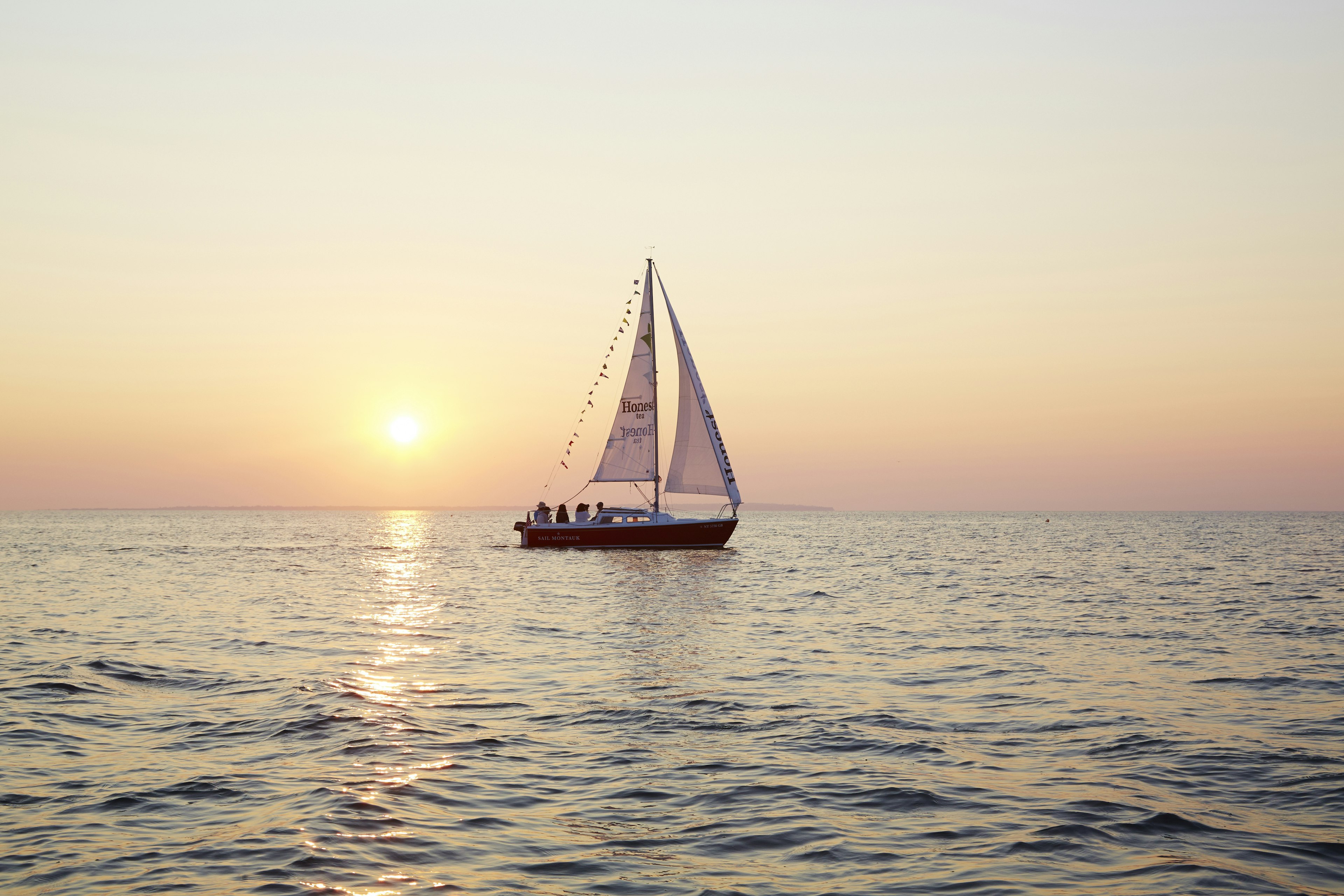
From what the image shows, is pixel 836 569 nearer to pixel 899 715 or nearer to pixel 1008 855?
pixel 899 715

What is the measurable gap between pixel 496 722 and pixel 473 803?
4255 millimetres

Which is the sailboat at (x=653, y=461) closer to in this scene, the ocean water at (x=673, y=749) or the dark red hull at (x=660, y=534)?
the dark red hull at (x=660, y=534)

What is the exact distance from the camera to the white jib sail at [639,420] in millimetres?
60969

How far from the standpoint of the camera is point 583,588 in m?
41.0

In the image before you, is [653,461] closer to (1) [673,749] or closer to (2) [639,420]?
(2) [639,420]

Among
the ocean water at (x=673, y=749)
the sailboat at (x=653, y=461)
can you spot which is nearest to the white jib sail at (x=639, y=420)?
the sailboat at (x=653, y=461)

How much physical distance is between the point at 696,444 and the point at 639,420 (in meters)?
4.61

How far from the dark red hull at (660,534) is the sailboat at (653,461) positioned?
4 cm

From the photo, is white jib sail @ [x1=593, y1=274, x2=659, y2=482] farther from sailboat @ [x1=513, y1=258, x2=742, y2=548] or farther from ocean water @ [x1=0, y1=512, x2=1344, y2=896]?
ocean water @ [x1=0, y1=512, x2=1344, y2=896]

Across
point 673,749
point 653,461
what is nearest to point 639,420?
point 653,461

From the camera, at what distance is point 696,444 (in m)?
58.5

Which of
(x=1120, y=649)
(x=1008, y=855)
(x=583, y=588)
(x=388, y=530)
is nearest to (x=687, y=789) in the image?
(x=1008, y=855)

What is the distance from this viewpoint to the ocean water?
29.7ft

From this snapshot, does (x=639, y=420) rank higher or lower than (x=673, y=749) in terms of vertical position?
higher
